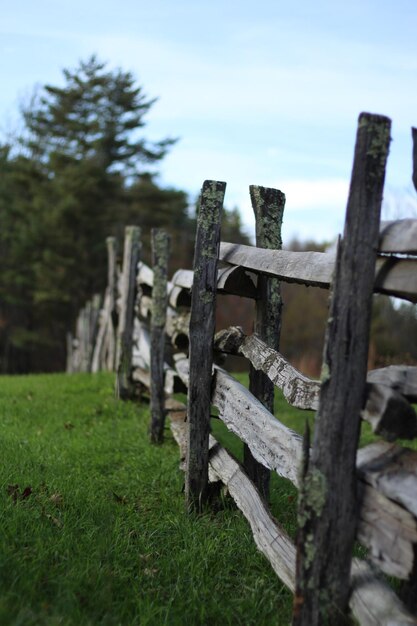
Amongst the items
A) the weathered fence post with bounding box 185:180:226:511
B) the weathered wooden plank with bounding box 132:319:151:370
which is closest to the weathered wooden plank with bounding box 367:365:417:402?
the weathered fence post with bounding box 185:180:226:511

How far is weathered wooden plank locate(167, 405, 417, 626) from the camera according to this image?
2580 mm

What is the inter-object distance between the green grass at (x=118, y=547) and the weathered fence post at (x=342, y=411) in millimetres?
384

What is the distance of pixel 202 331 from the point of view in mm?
4273

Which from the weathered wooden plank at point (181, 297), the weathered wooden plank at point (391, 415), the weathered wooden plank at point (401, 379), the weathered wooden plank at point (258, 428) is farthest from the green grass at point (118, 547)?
the weathered wooden plank at point (181, 297)

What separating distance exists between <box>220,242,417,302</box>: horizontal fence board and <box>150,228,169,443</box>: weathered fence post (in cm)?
247

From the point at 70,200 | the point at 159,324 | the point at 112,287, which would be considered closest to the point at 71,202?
the point at 70,200

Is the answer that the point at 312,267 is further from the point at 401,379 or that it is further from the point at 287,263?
the point at 401,379

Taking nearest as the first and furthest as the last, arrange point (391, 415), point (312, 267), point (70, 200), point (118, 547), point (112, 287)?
point (391, 415)
point (312, 267)
point (118, 547)
point (112, 287)
point (70, 200)

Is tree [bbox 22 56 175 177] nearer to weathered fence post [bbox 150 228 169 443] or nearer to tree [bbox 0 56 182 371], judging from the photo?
tree [bbox 0 56 182 371]

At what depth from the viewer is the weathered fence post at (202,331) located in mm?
4238

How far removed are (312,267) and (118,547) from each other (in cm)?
175

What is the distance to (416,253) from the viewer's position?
2439 mm

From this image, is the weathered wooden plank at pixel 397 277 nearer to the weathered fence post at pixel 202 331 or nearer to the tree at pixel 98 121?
the weathered fence post at pixel 202 331

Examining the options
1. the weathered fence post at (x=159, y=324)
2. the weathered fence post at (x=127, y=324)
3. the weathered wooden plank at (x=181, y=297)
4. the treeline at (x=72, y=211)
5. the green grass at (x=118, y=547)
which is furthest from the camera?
the treeline at (x=72, y=211)
